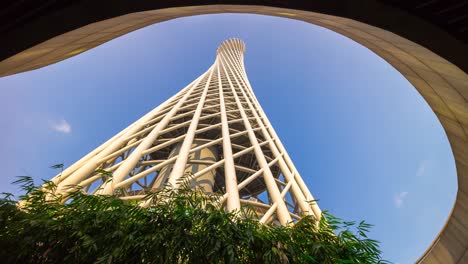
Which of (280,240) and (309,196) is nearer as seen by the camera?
(280,240)

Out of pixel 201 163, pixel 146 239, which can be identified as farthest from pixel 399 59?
pixel 201 163

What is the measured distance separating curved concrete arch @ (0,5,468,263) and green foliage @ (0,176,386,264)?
6.13 ft

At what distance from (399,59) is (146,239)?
457 centimetres

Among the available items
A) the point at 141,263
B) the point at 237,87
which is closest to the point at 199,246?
the point at 141,263

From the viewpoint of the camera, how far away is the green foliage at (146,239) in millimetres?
2541

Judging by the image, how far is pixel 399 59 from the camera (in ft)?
12.9

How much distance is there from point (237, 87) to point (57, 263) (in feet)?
60.1

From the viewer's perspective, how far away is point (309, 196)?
8.57 m

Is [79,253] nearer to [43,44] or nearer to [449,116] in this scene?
[43,44]

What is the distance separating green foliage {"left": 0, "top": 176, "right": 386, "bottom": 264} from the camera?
2541mm

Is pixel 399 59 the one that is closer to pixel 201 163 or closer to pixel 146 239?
pixel 146 239

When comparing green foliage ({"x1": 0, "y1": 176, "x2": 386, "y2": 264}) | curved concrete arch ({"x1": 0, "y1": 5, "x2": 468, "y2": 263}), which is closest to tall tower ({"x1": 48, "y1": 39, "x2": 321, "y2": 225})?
green foliage ({"x1": 0, "y1": 176, "x2": 386, "y2": 264})

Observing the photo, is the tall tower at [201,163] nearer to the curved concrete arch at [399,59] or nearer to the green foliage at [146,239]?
the green foliage at [146,239]

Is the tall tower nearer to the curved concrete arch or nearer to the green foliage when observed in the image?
the green foliage
